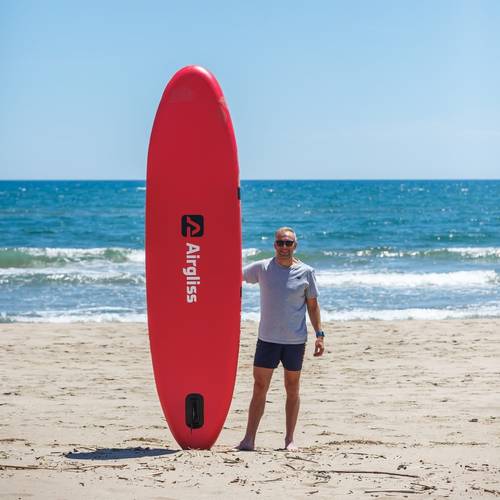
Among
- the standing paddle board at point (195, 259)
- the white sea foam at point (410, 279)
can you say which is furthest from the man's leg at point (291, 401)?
the white sea foam at point (410, 279)

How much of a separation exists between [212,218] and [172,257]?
0.31 metres

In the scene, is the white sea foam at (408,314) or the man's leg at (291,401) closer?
the man's leg at (291,401)

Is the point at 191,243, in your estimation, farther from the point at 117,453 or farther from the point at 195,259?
the point at 117,453

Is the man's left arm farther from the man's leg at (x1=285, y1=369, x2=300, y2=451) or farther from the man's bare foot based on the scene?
the man's bare foot

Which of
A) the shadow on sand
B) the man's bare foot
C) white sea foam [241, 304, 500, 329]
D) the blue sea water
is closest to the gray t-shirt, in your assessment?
the blue sea water

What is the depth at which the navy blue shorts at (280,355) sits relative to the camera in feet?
14.8

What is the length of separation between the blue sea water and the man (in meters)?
0.41

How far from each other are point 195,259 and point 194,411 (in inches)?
33.1

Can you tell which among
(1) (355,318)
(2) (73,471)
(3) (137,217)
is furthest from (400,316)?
(3) (137,217)

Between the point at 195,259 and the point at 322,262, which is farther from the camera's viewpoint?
the point at 322,262

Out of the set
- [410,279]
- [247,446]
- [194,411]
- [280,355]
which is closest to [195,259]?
[280,355]

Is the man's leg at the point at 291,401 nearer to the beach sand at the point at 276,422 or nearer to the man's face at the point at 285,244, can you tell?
the beach sand at the point at 276,422

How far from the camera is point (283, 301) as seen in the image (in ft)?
14.7

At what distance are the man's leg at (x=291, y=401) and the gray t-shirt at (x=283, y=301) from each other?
0.20 metres
